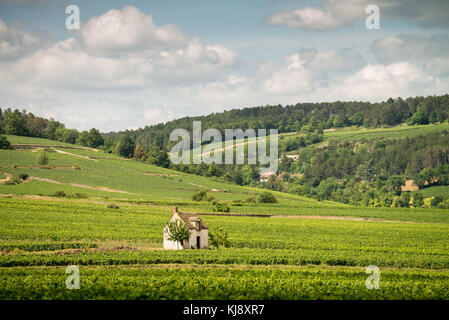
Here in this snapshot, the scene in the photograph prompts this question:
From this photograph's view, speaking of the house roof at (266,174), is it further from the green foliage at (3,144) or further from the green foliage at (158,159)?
the green foliage at (3,144)

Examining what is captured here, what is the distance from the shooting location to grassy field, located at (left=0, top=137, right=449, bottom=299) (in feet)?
89.1

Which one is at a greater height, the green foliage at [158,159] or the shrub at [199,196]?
the green foliage at [158,159]

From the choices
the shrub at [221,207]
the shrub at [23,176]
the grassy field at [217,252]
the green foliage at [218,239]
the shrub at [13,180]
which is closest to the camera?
the grassy field at [217,252]

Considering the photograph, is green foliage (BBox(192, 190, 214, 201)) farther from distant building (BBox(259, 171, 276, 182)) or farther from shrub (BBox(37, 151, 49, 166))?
distant building (BBox(259, 171, 276, 182))

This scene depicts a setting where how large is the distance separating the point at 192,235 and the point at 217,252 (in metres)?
5.28

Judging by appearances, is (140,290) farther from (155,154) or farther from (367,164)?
(367,164)

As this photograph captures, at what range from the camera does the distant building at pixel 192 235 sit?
4700 cm

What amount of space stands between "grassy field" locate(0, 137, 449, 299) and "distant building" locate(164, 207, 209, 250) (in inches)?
51.7

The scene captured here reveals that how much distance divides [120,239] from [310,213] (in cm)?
4658

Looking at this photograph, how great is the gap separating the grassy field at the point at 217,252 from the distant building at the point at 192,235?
51.7 inches
